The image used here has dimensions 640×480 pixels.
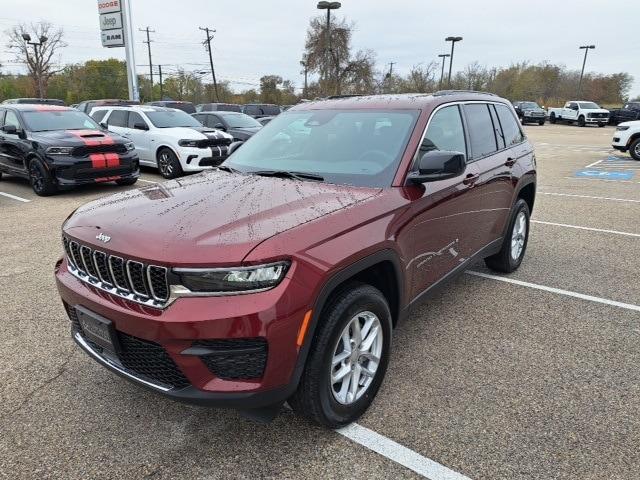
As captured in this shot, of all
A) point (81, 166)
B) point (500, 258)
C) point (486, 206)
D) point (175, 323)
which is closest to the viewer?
point (175, 323)

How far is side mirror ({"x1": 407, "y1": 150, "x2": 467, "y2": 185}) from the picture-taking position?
2.87 meters

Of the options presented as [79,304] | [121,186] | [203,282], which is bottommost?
[121,186]

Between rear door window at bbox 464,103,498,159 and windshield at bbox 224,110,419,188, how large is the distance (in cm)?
88

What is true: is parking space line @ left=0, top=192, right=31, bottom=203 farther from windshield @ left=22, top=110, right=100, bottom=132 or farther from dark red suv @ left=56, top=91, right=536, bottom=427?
dark red suv @ left=56, top=91, right=536, bottom=427

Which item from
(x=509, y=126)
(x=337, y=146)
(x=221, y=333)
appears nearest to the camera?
(x=221, y=333)

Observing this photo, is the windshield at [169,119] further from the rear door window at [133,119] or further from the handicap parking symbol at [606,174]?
the handicap parking symbol at [606,174]

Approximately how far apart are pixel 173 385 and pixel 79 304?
729 millimetres

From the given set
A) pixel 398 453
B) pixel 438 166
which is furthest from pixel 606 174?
pixel 398 453

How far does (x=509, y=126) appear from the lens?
15.9ft

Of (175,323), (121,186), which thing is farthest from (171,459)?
(121,186)

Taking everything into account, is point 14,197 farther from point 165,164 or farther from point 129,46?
point 129,46

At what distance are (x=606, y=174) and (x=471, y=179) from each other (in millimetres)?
→ 11212

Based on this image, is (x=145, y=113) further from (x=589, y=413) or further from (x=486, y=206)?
(x=589, y=413)

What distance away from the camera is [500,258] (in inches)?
190
